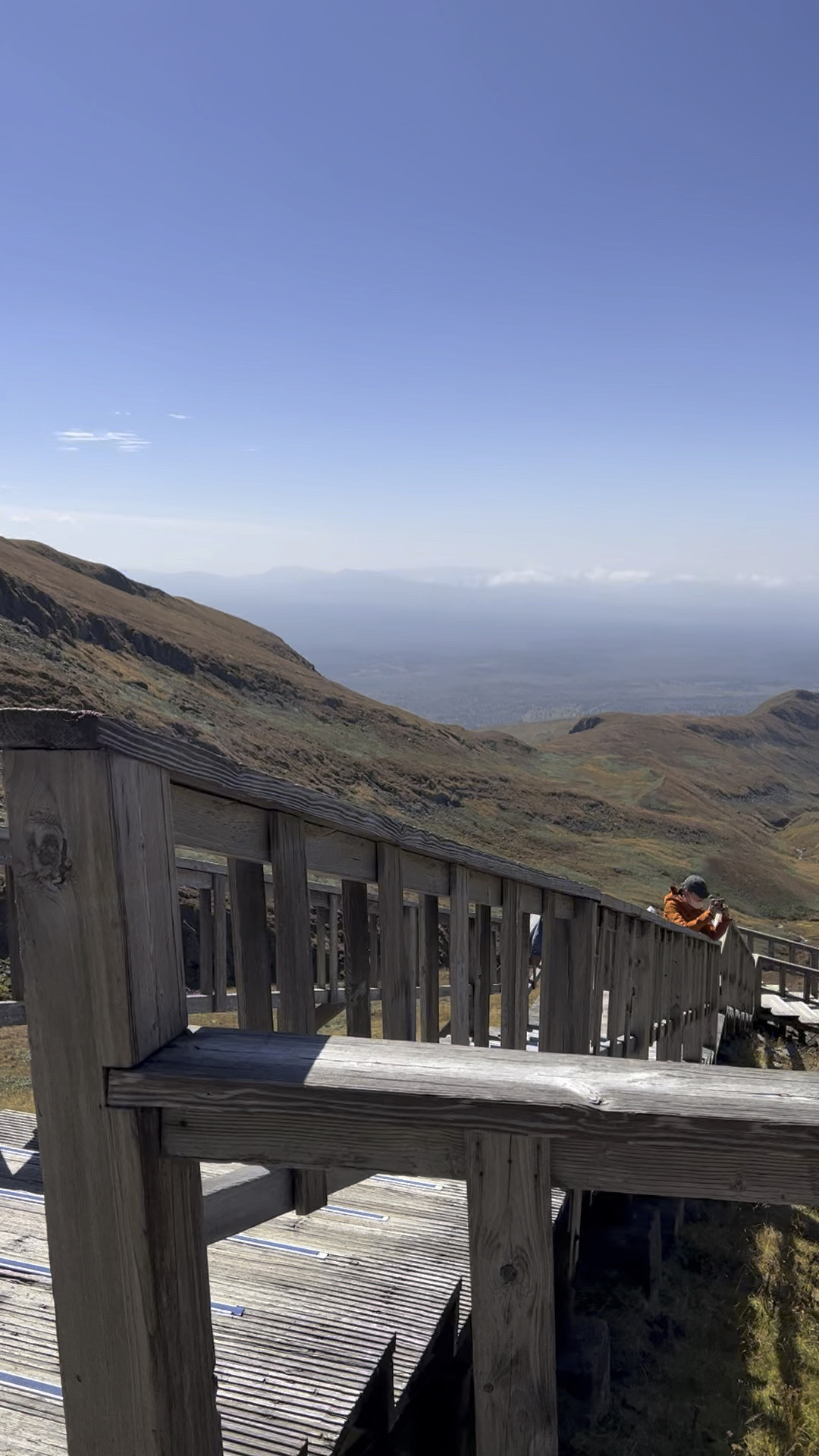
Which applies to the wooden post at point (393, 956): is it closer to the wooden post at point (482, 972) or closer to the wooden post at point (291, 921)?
the wooden post at point (291, 921)

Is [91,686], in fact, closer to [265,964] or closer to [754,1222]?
[754,1222]

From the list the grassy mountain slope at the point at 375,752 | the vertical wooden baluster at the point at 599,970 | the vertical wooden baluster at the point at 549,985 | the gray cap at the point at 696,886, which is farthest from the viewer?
the grassy mountain slope at the point at 375,752

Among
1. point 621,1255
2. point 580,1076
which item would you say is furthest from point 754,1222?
point 580,1076

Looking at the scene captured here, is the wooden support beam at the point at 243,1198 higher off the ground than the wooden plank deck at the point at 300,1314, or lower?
higher

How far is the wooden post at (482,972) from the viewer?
3404 mm

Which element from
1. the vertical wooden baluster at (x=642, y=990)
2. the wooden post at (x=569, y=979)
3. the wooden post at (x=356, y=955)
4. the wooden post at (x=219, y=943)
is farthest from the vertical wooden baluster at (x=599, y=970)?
the wooden post at (x=219, y=943)

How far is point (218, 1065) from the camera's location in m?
1.41

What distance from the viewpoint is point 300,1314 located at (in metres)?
2.75

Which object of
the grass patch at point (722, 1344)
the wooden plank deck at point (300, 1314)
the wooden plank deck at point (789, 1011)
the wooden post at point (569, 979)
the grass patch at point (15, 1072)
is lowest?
the wooden plank deck at point (789, 1011)

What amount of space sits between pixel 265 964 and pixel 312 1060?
72 centimetres

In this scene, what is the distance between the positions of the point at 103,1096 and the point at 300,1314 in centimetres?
177

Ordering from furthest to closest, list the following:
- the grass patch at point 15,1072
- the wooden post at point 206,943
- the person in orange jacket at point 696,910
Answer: the person in orange jacket at point 696,910
the wooden post at point 206,943
the grass patch at point 15,1072

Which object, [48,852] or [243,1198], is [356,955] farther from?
[48,852]

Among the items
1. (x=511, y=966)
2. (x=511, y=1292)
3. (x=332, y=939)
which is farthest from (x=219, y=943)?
(x=511, y=1292)
